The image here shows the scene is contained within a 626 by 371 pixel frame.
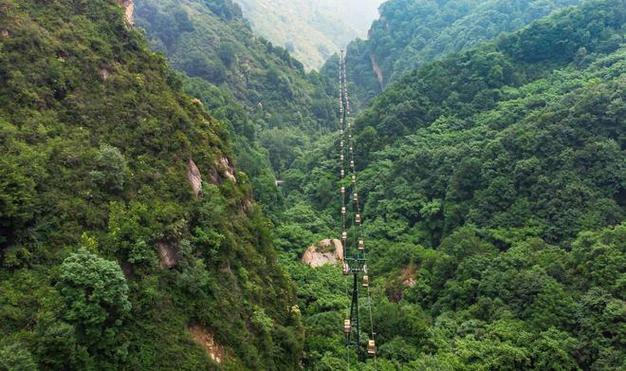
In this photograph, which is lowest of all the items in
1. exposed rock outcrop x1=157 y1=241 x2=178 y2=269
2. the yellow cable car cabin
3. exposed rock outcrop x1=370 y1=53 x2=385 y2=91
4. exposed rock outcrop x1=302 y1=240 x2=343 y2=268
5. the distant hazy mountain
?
the distant hazy mountain

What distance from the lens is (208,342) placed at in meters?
19.4

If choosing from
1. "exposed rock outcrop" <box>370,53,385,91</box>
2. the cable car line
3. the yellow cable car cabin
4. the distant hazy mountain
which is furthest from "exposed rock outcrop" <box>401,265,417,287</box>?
the distant hazy mountain

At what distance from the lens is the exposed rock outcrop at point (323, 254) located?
36.3 m

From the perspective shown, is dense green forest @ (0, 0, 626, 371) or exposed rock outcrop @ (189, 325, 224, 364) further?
exposed rock outcrop @ (189, 325, 224, 364)

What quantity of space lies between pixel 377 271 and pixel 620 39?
1613 inches

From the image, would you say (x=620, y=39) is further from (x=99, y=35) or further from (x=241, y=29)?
(x=241, y=29)

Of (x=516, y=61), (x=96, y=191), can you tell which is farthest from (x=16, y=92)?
(x=516, y=61)

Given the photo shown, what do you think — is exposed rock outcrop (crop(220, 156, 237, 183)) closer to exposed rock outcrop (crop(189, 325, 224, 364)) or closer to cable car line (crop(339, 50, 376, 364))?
cable car line (crop(339, 50, 376, 364))

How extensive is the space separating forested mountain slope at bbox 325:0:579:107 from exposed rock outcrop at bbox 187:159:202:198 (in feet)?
253

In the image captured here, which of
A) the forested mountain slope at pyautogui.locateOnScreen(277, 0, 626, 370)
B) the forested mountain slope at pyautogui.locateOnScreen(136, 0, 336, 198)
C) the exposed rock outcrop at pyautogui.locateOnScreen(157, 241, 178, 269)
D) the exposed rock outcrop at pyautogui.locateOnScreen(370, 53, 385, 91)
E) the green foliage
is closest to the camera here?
the green foliage

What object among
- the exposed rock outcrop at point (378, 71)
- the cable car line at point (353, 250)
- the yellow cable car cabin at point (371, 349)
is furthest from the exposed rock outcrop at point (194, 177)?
the exposed rock outcrop at point (378, 71)

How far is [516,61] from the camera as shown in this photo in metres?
60.2

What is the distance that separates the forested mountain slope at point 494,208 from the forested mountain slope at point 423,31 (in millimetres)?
34146

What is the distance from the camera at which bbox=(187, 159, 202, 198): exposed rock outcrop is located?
23.6 metres
